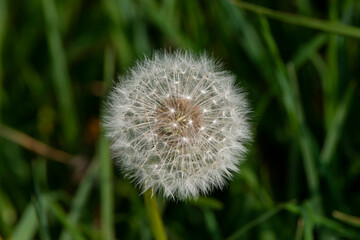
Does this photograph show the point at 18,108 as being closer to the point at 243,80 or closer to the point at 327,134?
the point at 243,80

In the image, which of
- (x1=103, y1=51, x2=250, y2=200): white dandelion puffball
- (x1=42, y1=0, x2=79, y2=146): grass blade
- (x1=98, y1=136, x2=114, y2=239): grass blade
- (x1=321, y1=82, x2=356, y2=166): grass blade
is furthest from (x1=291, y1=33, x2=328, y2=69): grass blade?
(x1=42, y1=0, x2=79, y2=146): grass blade

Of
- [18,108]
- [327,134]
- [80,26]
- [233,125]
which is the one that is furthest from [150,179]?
[80,26]

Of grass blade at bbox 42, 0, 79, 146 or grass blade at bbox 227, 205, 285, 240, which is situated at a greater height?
grass blade at bbox 42, 0, 79, 146

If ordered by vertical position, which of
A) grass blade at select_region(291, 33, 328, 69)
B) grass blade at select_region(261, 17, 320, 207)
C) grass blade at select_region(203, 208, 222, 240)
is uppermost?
grass blade at select_region(291, 33, 328, 69)

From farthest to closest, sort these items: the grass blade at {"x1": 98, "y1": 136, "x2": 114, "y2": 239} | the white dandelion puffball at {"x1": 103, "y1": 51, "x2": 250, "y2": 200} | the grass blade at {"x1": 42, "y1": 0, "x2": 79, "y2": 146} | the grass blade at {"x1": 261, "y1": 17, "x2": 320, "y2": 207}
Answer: the grass blade at {"x1": 42, "y1": 0, "x2": 79, "y2": 146}
the grass blade at {"x1": 261, "y1": 17, "x2": 320, "y2": 207}
the grass blade at {"x1": 98, "y1": 136, "x2": 114, "y2": 239}
the white dandelion puffball at {"x1": 103, "y1": 51, "x2": 250, "y2": 200}

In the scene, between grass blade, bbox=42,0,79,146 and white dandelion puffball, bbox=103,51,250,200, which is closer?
white dandelion puffball, bbox=103,51,250,200

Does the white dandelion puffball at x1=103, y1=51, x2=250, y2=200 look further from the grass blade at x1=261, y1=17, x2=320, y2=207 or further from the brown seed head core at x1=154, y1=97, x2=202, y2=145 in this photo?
the grass blade at x1=261, y1=17, x2=320, y2=207
